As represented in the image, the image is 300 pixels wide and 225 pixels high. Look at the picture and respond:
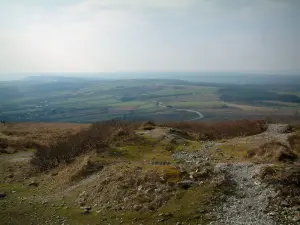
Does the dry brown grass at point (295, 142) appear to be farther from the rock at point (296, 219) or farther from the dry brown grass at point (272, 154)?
the rock at point (296, 219)

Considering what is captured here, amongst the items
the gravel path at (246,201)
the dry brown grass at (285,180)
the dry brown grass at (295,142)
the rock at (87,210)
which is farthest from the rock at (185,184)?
the dry brown grass at (295,142)

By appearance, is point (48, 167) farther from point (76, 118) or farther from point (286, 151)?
point (76, 118)

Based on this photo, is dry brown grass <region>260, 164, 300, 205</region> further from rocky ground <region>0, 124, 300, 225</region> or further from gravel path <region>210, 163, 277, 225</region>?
gravel path <region>210, 163, 277, 225</region>

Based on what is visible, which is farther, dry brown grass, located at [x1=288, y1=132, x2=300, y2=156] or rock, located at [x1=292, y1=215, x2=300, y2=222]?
dry brown grass, located at [x1=288, y1=132, x2=300, y2=156]

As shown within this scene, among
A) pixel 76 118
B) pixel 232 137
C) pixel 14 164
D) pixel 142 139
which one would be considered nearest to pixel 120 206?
pixel 142 139

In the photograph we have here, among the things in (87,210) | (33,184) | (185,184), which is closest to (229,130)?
(185,184)

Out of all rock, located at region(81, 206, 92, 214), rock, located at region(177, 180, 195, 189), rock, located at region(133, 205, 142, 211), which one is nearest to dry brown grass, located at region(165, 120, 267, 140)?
rock, located at region(177, 180, 195, 189)
